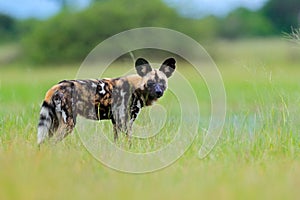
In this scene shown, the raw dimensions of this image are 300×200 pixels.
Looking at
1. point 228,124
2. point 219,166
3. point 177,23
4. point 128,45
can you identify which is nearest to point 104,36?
point 177,23

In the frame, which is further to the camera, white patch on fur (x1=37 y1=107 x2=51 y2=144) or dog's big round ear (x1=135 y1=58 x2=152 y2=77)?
dog's big round ear (x1=135 y1=58 x2=152 y2=77)

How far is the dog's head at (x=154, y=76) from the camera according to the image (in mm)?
6652

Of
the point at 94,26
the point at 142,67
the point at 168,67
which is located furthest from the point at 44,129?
the point at 94,26

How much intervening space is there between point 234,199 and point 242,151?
1.59 meters

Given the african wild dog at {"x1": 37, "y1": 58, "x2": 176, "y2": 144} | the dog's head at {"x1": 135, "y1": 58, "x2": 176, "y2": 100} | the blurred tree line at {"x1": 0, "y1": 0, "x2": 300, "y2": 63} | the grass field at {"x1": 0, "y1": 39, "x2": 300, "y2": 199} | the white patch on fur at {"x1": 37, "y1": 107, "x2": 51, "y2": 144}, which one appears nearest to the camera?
the grass field at {"x1": 0, "y1": 39, "x2": 300, "y2": 199}

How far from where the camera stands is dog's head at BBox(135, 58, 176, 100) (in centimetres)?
665

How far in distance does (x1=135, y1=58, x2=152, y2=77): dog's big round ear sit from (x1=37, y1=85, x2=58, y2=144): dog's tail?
878mm

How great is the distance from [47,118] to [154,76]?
112 centimetres

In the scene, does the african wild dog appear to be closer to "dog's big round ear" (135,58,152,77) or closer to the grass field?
"dog's big round ear" (135,58,152,77)

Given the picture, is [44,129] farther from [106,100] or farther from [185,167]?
[185,167]

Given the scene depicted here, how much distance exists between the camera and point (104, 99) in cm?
662

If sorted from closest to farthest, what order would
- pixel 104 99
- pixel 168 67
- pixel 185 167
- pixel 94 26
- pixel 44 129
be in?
pixel 185 167
pixel 44 129
pixel 104 99
pixel 168 67
pixel 94 26

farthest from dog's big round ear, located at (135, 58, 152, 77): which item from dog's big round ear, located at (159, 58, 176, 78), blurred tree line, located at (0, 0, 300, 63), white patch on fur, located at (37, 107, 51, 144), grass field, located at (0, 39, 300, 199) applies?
blurred tree line, located at (0, 0, 300, 63)

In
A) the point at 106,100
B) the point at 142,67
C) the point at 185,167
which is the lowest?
the point at 185,167
